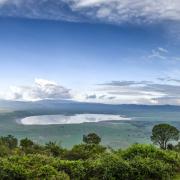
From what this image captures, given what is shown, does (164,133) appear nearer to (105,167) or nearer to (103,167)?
(103,167)

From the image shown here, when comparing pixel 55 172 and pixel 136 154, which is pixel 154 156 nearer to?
pixel 136 154

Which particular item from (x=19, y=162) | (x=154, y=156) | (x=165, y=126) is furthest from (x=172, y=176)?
(x=165, y=126)

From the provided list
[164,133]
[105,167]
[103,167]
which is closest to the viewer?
[105,167]

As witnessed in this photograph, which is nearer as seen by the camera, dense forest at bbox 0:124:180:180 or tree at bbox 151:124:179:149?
dense forest at bbox 0:124:180:180

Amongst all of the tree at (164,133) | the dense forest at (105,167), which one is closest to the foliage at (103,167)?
the dense forest at (105,167)

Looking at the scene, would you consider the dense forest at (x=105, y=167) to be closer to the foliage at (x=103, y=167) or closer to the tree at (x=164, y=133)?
the foliage at (x=103, y=167)

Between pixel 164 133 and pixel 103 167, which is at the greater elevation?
pixel 103 167

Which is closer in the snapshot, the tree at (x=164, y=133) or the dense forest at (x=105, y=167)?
the dense forest at (x=105, y=167)

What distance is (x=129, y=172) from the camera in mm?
24906

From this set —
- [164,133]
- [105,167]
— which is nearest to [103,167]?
[105,167]

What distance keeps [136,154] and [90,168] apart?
4.22 metres

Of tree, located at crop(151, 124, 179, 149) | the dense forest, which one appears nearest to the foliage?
the dense forest

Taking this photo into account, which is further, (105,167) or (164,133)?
(164,133)

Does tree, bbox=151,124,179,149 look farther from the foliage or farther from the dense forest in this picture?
the foliage
